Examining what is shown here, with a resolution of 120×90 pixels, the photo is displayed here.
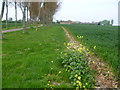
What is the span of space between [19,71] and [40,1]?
23.1 m

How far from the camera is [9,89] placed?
11.5 feet

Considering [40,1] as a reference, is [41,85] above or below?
below

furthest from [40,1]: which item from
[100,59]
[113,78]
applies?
[113,78]

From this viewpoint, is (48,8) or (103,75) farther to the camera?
(48,8)

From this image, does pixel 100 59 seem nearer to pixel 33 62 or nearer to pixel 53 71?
pixel 53 71

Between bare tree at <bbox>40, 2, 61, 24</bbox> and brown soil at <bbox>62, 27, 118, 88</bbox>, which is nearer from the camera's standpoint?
brown soil at <bbox>62, 27, 118, 88</bbox>

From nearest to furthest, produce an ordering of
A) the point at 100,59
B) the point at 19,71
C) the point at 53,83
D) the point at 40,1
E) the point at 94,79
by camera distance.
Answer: the point at 53,83 < the point at 94,79 < the point at 19,71 < the point at 100,59 < the point at 40,1

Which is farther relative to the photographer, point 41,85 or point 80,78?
point 80,78

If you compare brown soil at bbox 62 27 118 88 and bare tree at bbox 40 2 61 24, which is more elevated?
bare tree at bbox 40 2 61 24

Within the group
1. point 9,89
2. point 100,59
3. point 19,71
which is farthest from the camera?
point 100,59

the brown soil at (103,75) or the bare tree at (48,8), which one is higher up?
the bare tree at (48,8)

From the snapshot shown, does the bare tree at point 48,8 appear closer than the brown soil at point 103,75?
No

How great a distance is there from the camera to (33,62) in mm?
5316

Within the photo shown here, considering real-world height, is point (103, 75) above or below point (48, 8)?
below
